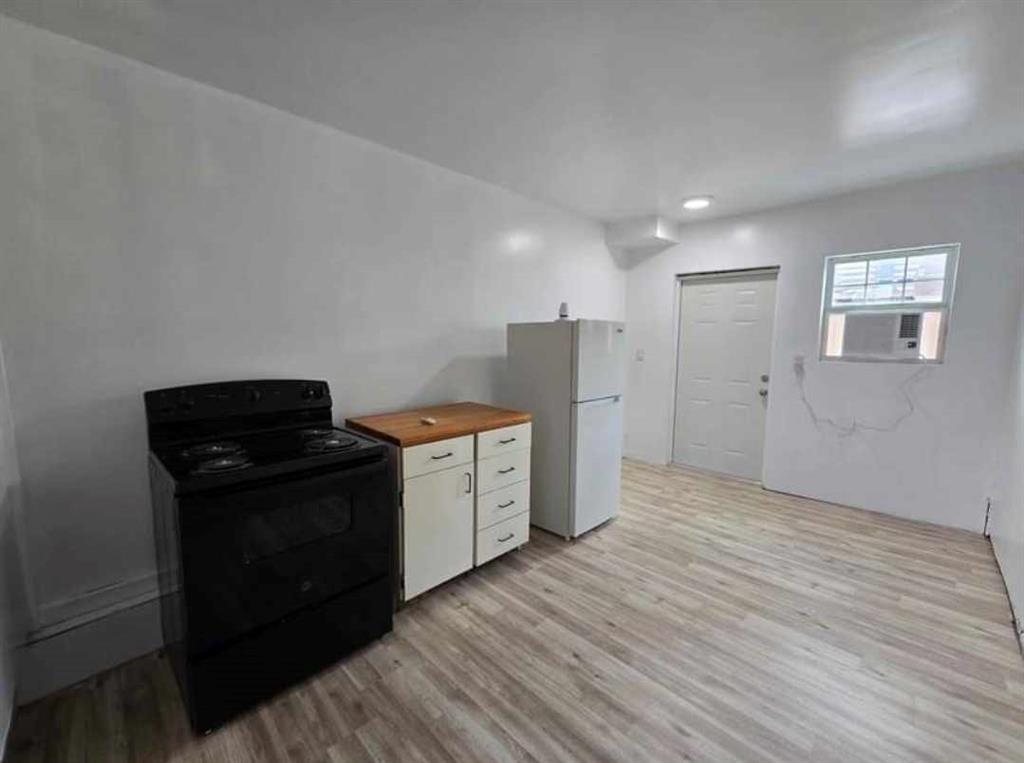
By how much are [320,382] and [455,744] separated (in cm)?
167

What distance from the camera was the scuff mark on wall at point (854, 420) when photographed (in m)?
3.18

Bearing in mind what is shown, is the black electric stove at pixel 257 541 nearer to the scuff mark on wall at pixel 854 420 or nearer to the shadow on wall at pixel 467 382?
the shadow on wall at pixel 467 382

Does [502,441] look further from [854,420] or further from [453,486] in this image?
[854,420]

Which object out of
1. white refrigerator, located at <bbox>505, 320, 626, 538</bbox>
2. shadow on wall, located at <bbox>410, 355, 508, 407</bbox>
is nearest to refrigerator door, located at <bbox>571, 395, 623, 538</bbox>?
white refrigerator, located at <bbox>505, 320, 626, 538</bbox>

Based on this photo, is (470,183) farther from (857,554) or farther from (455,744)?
(857,554)

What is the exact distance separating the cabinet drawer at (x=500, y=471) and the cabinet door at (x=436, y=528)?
0.07 m

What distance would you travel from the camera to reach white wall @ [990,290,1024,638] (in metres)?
2.15

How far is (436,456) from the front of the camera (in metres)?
2.19

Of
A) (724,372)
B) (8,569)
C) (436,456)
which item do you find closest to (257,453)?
(436,456)

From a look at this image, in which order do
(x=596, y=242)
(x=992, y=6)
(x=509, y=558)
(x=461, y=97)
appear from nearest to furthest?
1. (x=992, y=6)
2. (x=461, y=97)
3. (x=509, y=558)
4. (x=596, y=242)

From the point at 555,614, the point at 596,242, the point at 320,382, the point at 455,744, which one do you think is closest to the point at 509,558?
the point at 555,614

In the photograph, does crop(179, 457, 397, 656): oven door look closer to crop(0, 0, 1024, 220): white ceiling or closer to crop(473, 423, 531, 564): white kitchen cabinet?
crop(473, 423, 531, 564): white kitchen cabinet

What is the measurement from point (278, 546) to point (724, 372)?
3.94 meters

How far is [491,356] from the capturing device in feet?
10.9
